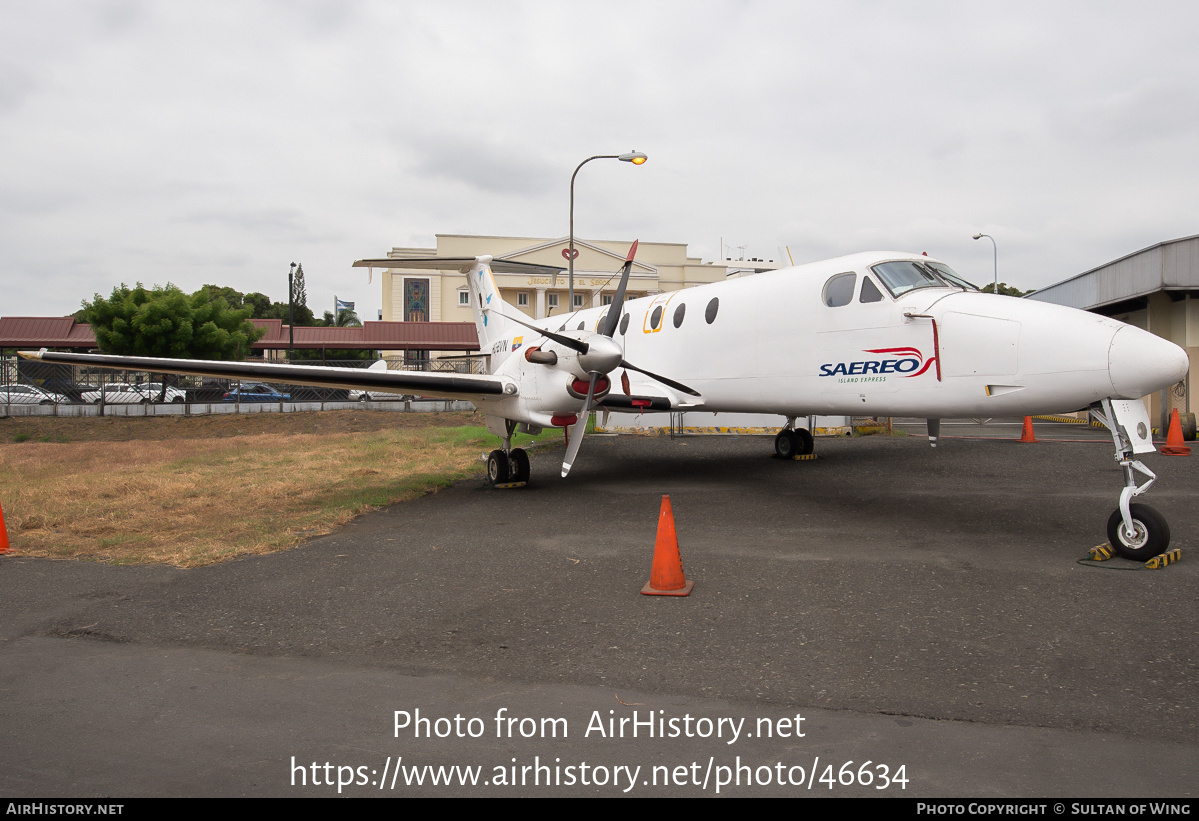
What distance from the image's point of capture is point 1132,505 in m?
6.54

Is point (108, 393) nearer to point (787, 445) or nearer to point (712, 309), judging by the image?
point (787, 445)

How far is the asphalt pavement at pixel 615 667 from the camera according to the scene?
313 centimetres

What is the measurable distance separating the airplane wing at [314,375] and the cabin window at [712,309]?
3458 mm

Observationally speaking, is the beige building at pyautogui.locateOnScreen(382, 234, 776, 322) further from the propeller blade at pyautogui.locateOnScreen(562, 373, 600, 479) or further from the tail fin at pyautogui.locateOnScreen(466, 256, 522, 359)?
the propeller blade at pyautogui.locateOnScreen(562, 373, 600, 479)

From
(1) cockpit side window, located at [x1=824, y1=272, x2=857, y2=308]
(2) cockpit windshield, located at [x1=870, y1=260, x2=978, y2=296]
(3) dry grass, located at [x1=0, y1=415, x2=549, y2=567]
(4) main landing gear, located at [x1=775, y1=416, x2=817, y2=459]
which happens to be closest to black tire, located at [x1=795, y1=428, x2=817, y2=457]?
(4) main landing gear, located at [x1=775, y1=416, x2=817, y2=459]

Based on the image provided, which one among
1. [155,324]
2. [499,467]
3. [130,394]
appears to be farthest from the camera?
[155,324]

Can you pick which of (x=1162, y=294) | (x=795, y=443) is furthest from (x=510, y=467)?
(x=1162, y=294)

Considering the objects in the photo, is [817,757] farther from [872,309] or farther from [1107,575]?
[872,309]

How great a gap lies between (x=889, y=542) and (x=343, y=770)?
603 centimetres

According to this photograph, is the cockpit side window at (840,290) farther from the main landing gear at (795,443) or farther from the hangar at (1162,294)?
the hangar at (1162,294)

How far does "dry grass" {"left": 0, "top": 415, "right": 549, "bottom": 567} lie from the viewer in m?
8.02

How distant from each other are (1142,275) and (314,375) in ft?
72.3

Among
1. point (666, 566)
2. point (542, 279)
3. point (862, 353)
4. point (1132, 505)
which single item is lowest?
point (666, 566)

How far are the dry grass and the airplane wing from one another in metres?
1.74
